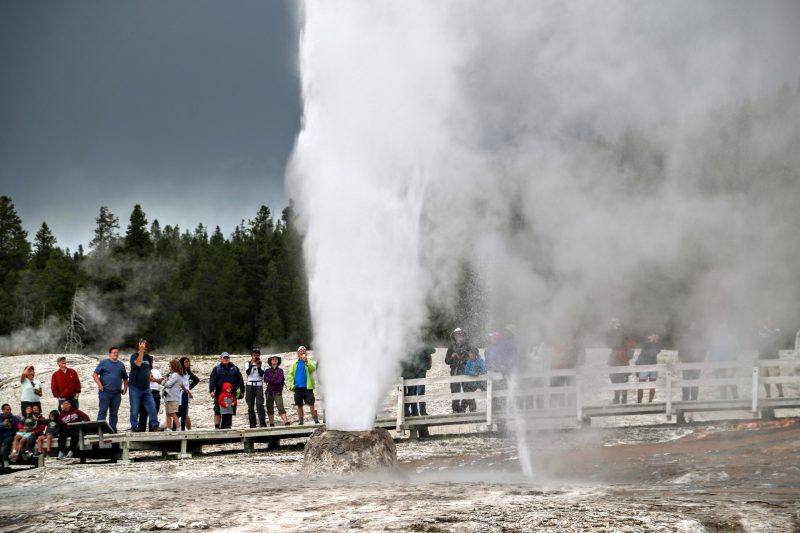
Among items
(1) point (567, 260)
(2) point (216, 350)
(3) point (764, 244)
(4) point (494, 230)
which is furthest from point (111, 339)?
(3) point (764, 244)

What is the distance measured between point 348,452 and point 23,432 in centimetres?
531

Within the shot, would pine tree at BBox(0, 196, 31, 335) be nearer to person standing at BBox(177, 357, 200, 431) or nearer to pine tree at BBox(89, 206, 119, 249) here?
pine tree at BBox(89, 206, 119, 249)

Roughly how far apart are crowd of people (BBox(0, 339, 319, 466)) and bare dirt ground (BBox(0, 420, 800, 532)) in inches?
22.0

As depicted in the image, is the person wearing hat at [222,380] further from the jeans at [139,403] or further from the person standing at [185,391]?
the jeans at [139,403]

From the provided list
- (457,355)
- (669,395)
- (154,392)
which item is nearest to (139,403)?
(154,392)

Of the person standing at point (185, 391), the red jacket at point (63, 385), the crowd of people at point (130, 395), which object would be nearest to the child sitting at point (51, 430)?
the crowd of people at point (130, 395)

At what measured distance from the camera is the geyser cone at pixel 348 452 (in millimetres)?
8656

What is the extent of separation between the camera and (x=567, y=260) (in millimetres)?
19438

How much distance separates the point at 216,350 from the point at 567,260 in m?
52.9

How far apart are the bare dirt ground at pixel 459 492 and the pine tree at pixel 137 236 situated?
162ft

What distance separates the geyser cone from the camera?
866 centimetres

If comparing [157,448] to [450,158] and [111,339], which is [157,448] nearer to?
[450,158]

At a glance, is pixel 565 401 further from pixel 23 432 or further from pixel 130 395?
pixel 23 432

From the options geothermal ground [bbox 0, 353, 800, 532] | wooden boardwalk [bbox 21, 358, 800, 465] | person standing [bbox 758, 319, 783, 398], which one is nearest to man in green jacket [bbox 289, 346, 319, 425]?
wooden boardwalk [bbox 21, 358, 800, 465]
